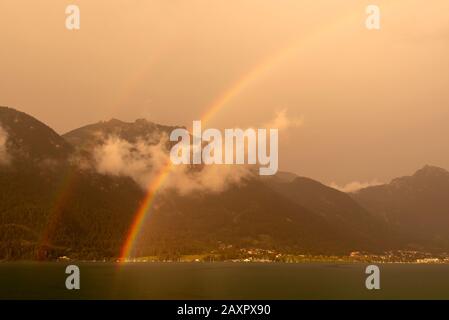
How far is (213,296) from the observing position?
132125 mm
